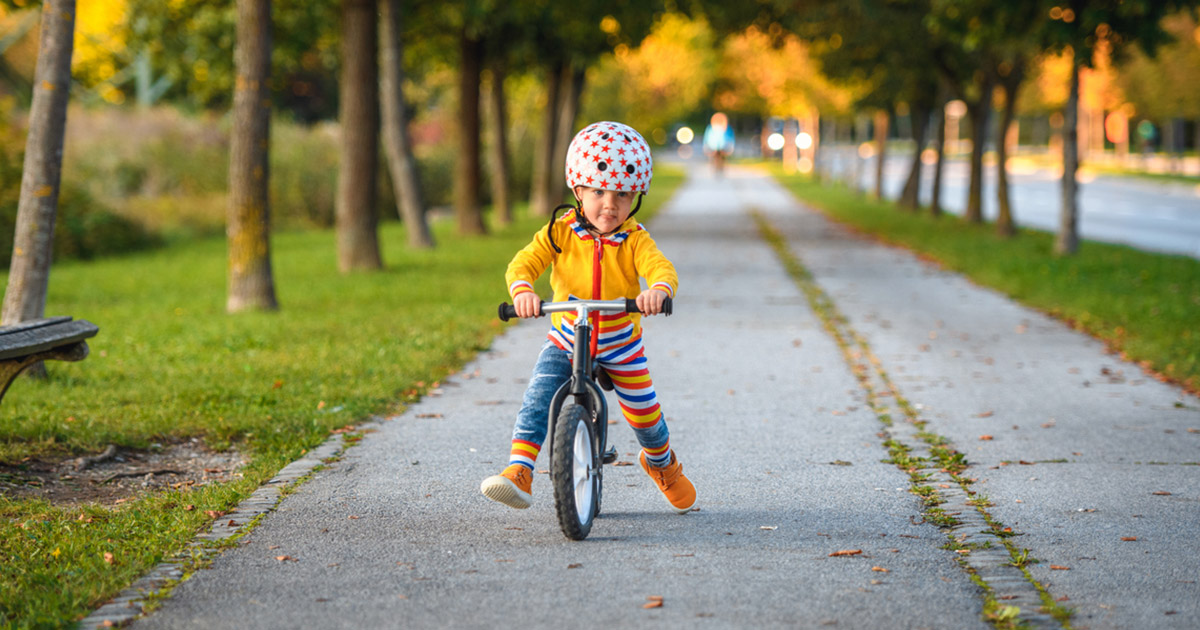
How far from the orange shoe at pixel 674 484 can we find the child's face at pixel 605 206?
3.36 ft

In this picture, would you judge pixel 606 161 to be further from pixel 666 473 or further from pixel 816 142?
pixel 816 142

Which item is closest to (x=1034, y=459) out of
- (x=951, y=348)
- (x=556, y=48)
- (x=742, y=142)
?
(x=951, y=348)

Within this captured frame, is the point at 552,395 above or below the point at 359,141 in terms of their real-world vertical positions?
below

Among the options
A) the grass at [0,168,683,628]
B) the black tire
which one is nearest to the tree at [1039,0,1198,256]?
the grass at [0,168,683,628]

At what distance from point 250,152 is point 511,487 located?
7.43 metres

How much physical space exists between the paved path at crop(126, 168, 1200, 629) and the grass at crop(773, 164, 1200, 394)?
0.49 m

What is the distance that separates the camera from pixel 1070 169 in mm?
17109

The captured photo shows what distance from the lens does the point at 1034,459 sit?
6465 mm

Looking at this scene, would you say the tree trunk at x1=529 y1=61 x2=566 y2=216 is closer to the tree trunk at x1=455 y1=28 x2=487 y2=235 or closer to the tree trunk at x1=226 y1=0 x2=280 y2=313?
the tree trunk at x1=455 y1=28 x2=487 y2=235

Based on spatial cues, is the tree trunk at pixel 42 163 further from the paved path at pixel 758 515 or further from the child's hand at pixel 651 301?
the child's hand at pixel 651 301

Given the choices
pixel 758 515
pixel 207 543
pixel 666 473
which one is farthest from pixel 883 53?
pixel 207 543

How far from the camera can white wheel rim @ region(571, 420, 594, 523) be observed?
4.82 meters

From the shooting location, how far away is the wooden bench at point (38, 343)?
606 cm

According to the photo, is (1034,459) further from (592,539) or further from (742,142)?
(742,142)
